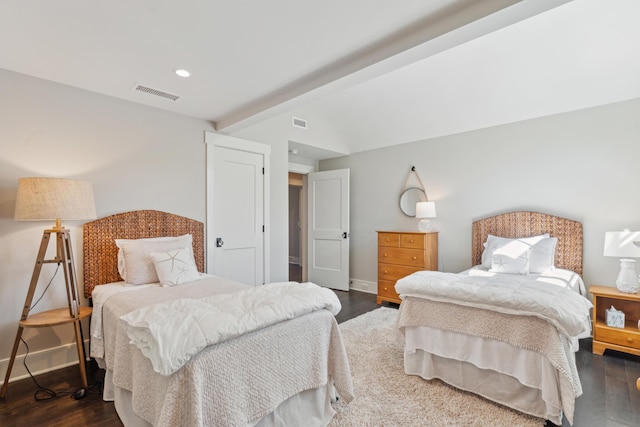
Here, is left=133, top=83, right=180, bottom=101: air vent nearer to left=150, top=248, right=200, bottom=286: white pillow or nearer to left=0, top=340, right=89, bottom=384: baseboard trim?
left=150, top=248, right=200, bottom=286: white pillow

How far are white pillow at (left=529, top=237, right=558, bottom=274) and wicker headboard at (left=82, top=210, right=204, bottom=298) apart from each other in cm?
385

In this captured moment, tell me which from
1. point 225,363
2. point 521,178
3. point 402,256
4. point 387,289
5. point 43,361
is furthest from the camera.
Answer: point 387,289

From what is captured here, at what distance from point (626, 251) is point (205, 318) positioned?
3395 millimetres

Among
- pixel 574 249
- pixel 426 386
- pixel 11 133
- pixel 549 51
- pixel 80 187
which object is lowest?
pixel 426 386

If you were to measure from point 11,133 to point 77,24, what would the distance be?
1.25 m

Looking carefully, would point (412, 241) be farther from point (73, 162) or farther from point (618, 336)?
point (73, 162)

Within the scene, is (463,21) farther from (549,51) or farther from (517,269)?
(517,269)

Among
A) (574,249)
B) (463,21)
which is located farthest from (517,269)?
(463,21)

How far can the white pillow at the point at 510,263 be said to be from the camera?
3.14m

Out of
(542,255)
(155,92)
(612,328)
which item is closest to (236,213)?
(155,92)

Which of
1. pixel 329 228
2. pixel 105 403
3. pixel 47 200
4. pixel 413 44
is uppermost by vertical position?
pixel 413 44

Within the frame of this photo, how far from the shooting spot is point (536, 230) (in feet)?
11.5

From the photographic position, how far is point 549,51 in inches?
111

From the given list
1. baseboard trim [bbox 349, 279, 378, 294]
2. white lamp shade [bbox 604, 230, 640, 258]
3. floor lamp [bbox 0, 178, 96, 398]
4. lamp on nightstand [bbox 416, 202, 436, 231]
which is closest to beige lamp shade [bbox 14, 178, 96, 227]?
floor lamp [bbox 0, 178, 96, 398]
